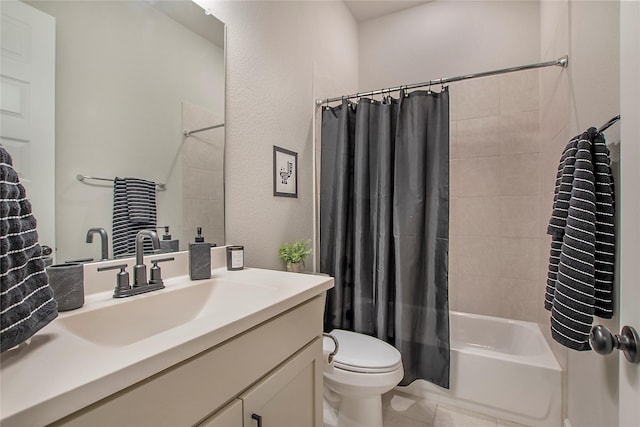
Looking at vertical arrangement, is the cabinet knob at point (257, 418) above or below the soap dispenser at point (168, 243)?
below

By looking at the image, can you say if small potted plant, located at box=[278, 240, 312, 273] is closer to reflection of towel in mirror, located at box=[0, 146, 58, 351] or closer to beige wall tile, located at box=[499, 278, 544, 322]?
reflection of towel in mirror, located at box=[0, 146, 58, 351]

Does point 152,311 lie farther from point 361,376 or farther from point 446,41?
point 446,41

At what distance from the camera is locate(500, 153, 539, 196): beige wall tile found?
2.16 m

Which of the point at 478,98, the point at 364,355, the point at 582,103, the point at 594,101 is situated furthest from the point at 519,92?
the point at 364,355

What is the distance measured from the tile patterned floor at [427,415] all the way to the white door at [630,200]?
52.4 inches

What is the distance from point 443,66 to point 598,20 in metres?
1.42

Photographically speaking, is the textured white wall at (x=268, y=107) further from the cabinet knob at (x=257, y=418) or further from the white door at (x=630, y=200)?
the white door at (x=630, y=200)

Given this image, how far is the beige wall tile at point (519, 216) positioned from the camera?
215 cm

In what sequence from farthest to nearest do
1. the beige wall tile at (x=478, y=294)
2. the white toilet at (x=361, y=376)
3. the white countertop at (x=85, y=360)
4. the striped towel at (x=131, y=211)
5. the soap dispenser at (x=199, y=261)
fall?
the beige wall tile at (x=478, y=294), the white toilet at (x=361, y=376), the soap dispenser at (x=199, y=261), the striped towel at (x=131, y=211), the white countertop at (x=85, y=360)

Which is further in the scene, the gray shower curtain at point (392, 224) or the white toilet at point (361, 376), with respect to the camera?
the gray shower curtain at point (392, 224)

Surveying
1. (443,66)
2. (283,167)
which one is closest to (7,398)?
(283,167)

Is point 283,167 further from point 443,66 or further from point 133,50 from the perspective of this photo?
point 443,66

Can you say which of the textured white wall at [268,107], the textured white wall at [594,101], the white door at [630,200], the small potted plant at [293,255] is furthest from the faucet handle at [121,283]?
the textured white wall at [594,101]

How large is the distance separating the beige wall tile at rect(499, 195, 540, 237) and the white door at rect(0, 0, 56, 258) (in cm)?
258
